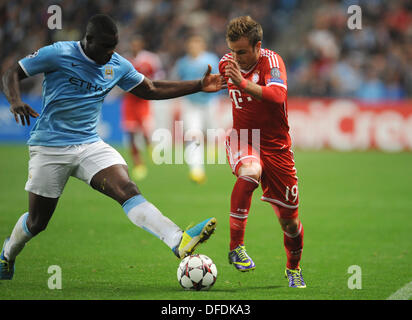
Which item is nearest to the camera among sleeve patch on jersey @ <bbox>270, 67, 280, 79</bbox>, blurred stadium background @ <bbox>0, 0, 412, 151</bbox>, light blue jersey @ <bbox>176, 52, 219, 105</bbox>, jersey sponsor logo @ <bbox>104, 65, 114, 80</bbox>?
sleeve patch on jersey @ <bbox>270, 67, 280, 79</bbox>

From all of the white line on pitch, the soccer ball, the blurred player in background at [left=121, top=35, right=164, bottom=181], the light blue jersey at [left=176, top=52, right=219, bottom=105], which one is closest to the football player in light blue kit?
the soccer ball

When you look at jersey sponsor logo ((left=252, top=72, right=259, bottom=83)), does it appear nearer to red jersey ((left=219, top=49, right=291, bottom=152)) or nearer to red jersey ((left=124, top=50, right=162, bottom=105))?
red jersey ((left=219, top=49, right=291, bottom=152))

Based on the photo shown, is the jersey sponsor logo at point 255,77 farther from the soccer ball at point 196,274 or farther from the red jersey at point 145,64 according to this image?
the red jersey at point 145,64

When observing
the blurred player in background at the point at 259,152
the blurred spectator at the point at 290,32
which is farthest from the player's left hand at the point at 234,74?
the blurred spectator at the point at 290,32

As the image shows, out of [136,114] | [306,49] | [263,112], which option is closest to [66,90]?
[263,112]

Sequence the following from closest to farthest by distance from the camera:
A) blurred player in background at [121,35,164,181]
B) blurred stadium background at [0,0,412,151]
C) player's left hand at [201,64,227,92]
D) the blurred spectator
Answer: player's left hand at [201,64,227,92]
blurred player in background at [121,35,164,181]
blurred stadium background at [0,0,412,151]
the blurred spectator

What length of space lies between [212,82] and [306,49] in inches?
661

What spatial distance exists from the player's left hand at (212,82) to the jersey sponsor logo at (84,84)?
38.2 inches

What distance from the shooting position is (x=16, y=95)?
17.5 ft

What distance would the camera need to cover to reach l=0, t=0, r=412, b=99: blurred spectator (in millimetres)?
20438

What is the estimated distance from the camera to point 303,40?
933 inches

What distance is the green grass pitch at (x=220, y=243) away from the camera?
5.59 meters

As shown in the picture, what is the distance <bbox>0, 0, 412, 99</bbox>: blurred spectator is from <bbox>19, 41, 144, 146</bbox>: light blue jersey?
1500 centimetres

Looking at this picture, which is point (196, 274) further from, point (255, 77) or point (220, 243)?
point (220, 243)
